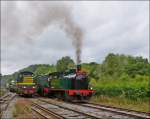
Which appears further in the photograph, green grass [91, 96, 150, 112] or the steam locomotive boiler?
the steam locomotive boiler

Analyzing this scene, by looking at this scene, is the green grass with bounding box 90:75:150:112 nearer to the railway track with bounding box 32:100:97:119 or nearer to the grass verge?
the railway track with bounding box 32:100:97:119

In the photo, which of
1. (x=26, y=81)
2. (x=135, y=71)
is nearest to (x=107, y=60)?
(x=135, y=71)

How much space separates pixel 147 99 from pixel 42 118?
12.5m

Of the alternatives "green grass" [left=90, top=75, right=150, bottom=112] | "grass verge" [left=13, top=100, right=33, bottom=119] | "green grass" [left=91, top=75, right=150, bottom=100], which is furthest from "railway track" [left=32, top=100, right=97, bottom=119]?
"green grass" [left=91, top=75, right=150, bottom=100]

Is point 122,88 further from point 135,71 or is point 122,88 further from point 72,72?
point 135,71

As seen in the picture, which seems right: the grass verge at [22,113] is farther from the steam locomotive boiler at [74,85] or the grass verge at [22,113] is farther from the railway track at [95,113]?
the steam locomotive boiler at [74,85]

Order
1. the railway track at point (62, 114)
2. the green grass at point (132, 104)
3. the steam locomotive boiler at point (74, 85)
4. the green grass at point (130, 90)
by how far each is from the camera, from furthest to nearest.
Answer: the steam locomotive boiler at point (74, 85)
the green grass at point (130, 90)
the green grass at point (132, 104)
the railway track at point (62, 114)

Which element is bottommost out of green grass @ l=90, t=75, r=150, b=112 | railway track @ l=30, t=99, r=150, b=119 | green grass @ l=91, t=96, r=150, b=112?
railway track @ l=30, t=99, r=150, b=119

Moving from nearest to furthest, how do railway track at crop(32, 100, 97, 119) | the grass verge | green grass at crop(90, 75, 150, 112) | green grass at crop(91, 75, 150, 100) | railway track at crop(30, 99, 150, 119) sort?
1. railway track at crop(30, 99, 150, 119)
2. railway track at crop(32, 100, 97, 119)
3. the grass verge
4. green grass at crop(90, 75, 150, 112)
5. green grass at crop(91, 75, 150, 100)

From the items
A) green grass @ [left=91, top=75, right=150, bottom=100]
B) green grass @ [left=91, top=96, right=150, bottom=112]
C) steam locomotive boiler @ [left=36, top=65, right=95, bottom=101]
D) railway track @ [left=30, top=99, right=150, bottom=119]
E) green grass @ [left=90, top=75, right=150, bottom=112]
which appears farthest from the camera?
steam locomotive boiler @ [left=36, top=65, right=95, bottom=101]

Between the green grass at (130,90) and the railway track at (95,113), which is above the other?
the green grass at (130,90)

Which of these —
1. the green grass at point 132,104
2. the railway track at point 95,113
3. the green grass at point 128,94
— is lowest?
the railway track at point 95,113

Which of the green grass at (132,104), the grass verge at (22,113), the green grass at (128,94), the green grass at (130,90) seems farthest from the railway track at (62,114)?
the green grass at (130,90)

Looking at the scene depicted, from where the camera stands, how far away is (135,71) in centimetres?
7569
